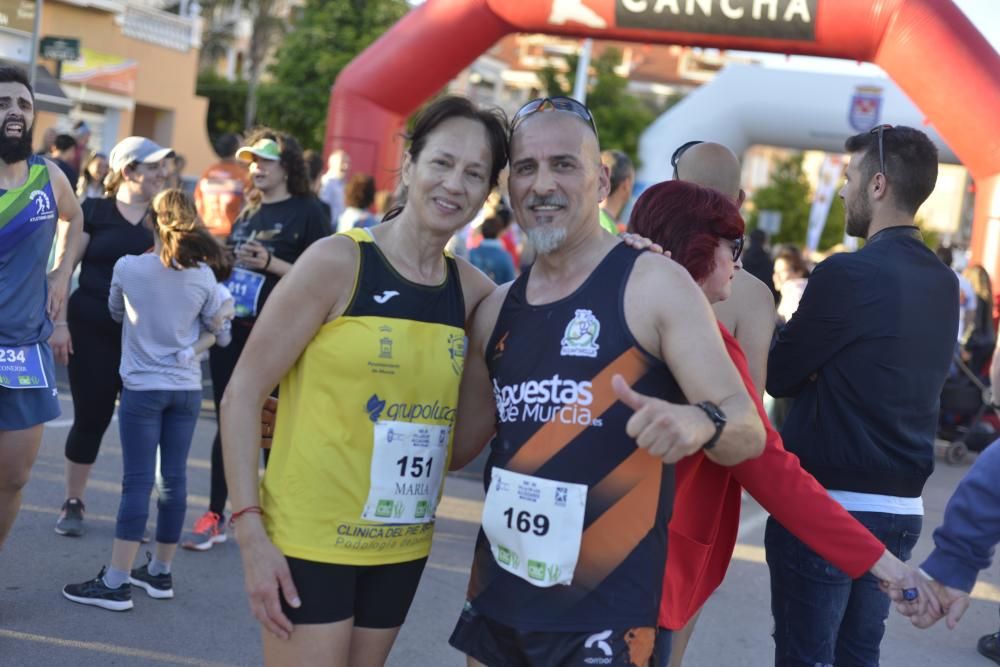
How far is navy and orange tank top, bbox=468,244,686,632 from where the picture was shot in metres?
2.50

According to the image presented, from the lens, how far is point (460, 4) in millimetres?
13812

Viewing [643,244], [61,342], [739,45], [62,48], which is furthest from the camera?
[62,48]

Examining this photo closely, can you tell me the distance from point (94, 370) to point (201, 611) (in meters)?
1.30

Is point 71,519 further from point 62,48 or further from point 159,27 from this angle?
point 159,27

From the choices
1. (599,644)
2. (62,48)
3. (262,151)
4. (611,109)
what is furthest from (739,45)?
(611,109)

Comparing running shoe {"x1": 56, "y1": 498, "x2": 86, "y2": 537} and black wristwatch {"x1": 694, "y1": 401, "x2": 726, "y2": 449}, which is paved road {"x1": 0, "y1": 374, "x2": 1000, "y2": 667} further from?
black wristwatch {"x1": 694, "y1": 401, "x2": 726, "y2": 449}

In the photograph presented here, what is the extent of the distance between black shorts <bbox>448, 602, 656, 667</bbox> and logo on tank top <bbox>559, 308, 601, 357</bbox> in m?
0.59

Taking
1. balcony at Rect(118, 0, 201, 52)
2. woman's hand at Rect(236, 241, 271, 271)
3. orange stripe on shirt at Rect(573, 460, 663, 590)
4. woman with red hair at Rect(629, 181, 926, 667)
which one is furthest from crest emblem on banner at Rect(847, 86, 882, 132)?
balcony at Rect(118, 0, 201, 52)

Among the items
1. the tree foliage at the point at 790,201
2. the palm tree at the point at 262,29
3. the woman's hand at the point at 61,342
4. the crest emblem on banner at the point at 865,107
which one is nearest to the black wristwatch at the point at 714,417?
the woman's hand at the point at 61,342

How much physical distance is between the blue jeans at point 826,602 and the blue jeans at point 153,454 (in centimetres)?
277

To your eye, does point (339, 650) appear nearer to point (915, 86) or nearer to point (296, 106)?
point (915, 86)

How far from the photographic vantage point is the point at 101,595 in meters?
5.00

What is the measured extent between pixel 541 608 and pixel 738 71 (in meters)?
18.6

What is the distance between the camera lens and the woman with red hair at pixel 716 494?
269 cm
